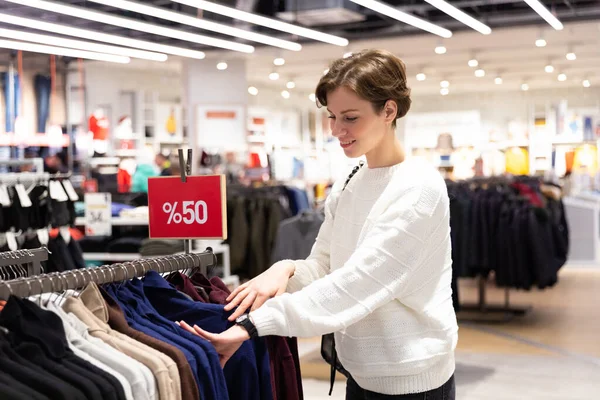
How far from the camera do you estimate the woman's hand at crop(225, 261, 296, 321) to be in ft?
6.42

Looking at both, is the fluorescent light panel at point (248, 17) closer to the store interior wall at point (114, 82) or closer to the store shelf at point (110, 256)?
the store shelf at point (110, 256)

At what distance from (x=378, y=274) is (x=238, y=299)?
0.34 m

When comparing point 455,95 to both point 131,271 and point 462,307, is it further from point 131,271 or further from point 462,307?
point 131,271

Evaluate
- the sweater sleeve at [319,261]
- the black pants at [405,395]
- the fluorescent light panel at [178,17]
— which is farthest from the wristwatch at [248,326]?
the fluorescent light panel at [178,17]

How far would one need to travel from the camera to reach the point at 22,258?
2.54 m

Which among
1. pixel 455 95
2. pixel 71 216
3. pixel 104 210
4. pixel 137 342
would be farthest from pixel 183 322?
pixel 455 95

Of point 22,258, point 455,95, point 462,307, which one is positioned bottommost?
point 462,307

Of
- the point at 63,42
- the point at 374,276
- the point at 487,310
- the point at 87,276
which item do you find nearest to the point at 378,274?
the point at 374,276

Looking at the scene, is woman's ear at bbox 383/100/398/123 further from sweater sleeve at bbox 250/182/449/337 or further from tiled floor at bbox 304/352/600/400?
tiled floor at bbox 304/352/600/400

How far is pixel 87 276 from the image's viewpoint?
74.5 inches

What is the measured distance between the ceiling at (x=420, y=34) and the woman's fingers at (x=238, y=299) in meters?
7.00

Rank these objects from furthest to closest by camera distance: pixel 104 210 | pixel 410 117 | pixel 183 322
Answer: pixel 410 117, pixel 104 210, pixel 183 322

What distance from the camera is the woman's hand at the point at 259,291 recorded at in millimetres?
1958

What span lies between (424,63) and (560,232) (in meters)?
7.96
